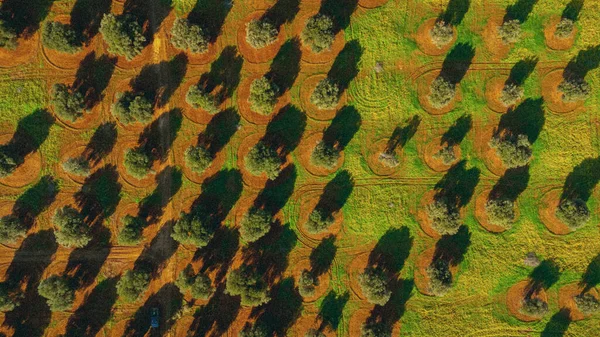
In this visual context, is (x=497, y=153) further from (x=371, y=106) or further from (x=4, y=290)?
(x=4, y=290)

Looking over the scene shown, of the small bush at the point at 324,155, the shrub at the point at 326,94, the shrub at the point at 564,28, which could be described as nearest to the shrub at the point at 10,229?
the small bush at the point at 324,155

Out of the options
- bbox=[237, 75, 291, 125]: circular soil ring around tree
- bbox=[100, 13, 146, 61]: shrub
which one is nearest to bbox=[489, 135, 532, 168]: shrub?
bbox=[237, 75, 291, 125]: circular soil ring around tree

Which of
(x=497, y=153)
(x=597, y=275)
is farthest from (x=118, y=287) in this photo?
(x=597, y=275)

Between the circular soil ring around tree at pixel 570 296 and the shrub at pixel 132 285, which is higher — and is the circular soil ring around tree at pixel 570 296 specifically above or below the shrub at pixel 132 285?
above

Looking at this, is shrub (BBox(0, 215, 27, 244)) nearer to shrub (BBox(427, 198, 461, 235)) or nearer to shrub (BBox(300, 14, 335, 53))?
shrub (BBox(300, 14, 335, 53))

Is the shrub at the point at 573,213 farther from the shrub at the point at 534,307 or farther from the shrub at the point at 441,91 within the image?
the shrub at the point at 441,91

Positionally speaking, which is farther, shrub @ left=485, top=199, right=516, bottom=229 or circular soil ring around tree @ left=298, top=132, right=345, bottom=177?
circular soil ring around tree @ left=298, top=132, right=345, bottom=177
